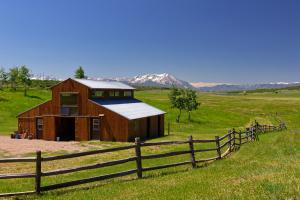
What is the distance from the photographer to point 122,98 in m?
56.5

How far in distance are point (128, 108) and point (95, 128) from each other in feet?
18.2

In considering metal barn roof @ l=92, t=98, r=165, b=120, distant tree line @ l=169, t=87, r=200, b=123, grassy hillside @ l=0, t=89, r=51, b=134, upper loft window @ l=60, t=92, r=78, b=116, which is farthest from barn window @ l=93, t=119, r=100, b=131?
distant tree line @ l=169, t=87, r=200, b=123

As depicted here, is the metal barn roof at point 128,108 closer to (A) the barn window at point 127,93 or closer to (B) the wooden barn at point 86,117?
(B) the wooden barn at point 86,117

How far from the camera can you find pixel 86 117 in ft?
157

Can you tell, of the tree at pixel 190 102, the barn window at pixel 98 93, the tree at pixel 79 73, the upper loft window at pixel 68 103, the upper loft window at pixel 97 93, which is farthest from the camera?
the tree at pixel 79 73

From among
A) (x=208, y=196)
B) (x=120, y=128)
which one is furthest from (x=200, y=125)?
(x=208, y=196)

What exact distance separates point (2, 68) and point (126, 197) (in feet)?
428

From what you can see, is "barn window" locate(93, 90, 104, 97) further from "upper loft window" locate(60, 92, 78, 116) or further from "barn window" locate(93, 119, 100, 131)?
"barn window" locate(93, 119, 100, 131)

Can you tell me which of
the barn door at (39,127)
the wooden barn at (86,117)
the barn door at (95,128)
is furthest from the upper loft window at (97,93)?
the barn door at (39,127)

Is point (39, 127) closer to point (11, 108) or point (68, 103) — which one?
point (68, 103)

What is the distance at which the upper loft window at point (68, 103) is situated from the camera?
4869cm

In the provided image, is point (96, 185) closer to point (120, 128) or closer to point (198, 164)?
point (198, 164)

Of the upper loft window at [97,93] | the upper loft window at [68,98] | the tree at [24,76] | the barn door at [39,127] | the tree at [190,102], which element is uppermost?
the tree at [24,76]

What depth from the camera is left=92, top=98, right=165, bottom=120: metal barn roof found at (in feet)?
154
